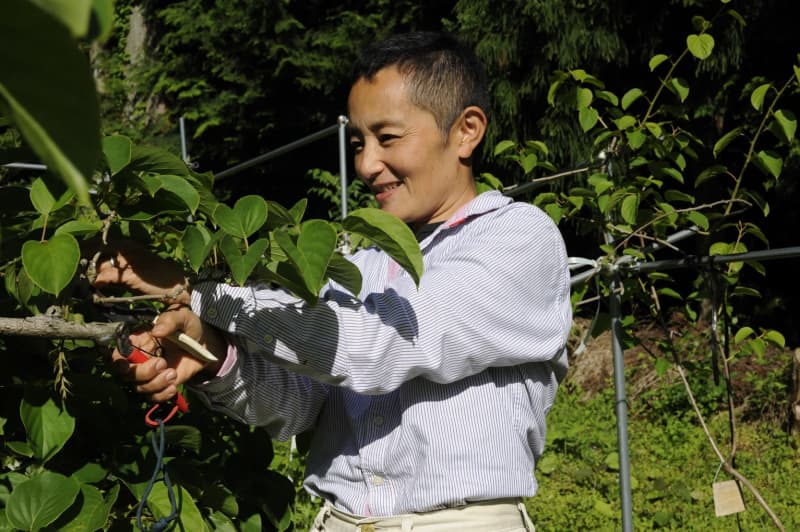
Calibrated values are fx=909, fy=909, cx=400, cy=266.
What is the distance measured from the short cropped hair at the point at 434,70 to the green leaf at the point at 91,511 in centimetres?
73

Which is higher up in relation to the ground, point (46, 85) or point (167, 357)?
point (46, 85)

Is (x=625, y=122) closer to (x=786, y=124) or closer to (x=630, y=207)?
(x=630, y=207)

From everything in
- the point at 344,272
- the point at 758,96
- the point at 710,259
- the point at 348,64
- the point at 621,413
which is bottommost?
the point at 348,64

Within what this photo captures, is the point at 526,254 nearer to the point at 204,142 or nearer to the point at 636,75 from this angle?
the point at 636,75

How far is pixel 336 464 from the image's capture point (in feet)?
4.60

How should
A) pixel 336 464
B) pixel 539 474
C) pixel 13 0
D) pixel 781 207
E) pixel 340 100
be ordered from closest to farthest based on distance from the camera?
pixel 13 0 < pixel 336 464 < pixel 539 474 < pixel 781 207 < pixel 340 100

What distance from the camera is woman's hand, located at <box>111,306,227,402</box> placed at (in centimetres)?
102

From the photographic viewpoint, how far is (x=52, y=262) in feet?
2.87

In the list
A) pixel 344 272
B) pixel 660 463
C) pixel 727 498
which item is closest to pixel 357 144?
pixel 344 272

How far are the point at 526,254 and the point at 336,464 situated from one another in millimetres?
442

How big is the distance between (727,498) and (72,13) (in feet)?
7.84

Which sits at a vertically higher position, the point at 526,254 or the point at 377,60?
the point at 377,60

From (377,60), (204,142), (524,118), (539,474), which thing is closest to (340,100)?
(204,142)

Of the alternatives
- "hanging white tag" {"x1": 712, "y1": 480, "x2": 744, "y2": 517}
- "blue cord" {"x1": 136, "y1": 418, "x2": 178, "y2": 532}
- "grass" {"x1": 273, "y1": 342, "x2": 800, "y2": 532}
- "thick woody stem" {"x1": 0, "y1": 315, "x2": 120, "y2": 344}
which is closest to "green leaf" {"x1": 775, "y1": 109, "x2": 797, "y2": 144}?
"hanging white tag" {"x1": 712, "y1": 480, "x2": 744, "y2": 517}
